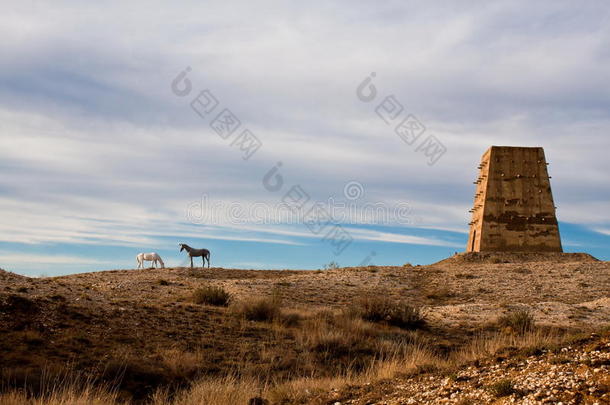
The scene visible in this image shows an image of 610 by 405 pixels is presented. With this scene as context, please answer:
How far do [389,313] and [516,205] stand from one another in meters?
23.5

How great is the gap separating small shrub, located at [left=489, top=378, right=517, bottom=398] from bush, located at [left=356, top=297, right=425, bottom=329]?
10680 millimetres

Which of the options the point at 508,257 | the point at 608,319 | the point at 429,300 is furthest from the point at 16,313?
the point at 508,257

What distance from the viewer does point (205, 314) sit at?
17.2m

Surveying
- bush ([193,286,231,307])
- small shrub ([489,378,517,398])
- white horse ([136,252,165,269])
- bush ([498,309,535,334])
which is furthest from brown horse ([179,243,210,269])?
small shrub ([489,378,517,398])

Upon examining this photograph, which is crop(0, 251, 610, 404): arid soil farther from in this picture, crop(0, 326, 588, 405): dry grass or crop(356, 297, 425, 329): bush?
crop(356, 297, 425, 329): bush

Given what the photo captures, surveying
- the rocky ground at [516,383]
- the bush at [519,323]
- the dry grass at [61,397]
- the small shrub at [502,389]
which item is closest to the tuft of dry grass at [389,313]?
the bush at [519,323]

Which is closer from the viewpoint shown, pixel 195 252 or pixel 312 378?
pixel 312 378

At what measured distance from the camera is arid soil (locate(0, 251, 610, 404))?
12.2 m

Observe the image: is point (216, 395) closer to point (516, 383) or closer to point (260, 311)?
point (516, 383)

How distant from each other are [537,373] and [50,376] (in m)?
8.96

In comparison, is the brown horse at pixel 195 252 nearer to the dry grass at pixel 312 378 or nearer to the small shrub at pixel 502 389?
the dry grass at pixel 312 378

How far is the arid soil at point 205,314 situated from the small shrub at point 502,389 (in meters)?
5.87

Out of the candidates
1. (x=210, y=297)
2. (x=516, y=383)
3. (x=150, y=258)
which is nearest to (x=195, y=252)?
(x=150, y=258)

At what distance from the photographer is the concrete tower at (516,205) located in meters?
38.0
